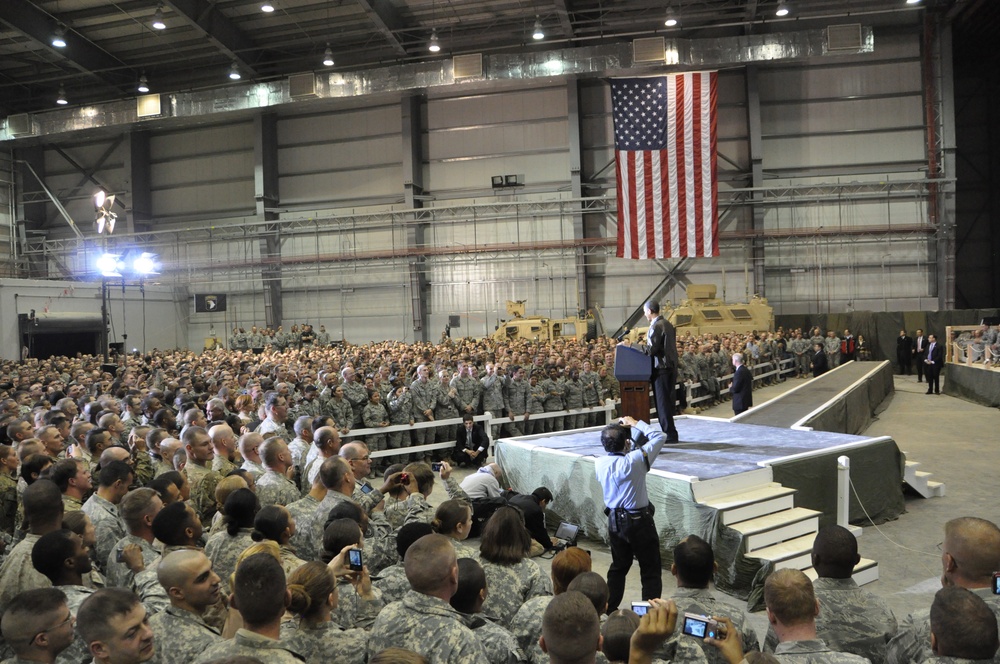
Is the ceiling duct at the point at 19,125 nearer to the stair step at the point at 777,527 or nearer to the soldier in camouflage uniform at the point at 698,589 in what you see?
the stair step at the point at 777,527

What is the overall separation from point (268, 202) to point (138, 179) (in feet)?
22.5

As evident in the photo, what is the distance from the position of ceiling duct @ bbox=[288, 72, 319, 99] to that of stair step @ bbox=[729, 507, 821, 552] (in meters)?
24.8

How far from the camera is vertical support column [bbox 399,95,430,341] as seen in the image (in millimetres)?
30062

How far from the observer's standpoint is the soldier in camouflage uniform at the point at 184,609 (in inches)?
120

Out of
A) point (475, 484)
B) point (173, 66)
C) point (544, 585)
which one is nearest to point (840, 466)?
point (475, 484)

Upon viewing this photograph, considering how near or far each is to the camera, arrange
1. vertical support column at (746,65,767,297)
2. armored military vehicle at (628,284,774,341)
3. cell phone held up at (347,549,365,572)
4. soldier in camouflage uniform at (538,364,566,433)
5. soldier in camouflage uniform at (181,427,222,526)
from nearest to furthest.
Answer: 1. cell phone held up at (347,549,365,572)
2. soldier in camouflage uniform at (181,427,222,526)
3. soldier in camouflage uniform at (538,364,566,433)
4. armored military vehicle at (628,284,774,341)
5. vertical support column at (746,65,767,297)

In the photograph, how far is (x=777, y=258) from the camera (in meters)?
28.9

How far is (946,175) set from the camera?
27.1 meters

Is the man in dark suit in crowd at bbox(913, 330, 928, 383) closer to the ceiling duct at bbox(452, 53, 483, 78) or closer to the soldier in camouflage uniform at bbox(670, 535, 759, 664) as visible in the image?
the ceiling duct at bbox(452, 53, 483, 78)

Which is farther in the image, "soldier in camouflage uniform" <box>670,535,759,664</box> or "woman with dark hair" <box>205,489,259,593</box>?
"woman with dark hair" <box>205,489,259,593</box>

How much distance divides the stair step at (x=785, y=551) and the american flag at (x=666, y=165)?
66.0ft

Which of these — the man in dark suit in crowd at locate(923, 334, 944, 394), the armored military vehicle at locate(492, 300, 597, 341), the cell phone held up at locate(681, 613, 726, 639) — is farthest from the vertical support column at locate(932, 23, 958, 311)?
the cell phone held up at locate(681, 613, 726, 639)

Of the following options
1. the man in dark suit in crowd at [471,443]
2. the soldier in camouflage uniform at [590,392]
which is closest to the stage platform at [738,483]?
the man in dark suit in crowd at [471,443]

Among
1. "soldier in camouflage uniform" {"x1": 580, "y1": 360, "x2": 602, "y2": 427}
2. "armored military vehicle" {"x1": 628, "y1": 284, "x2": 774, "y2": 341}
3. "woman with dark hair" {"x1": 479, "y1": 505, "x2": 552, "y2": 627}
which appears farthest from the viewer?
"armored military vehicle" {"x1": 628, "y1": 284, "x2": 774, "y2": 341}
